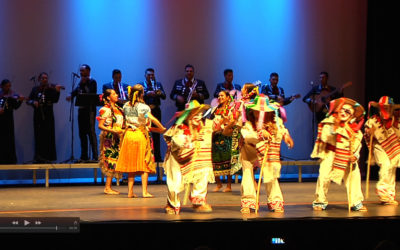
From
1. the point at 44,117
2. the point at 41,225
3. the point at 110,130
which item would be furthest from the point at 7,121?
the point at 41,225

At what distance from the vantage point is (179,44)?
12.4 meters

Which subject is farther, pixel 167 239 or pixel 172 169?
pixel 172 169

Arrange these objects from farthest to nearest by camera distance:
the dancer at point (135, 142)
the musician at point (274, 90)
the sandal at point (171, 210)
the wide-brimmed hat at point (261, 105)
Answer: the musician at point (274, 90), the dancer at point (135, 142), the wide-brimmed hat at point (261, 105), the sandal at point (171, 210)

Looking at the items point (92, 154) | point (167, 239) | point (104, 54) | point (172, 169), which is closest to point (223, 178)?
point (92, 154)

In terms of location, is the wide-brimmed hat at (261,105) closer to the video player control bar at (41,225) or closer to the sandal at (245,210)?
the sandal at (245,210)

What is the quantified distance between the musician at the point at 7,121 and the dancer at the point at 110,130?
233 cm

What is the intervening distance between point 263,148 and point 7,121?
17.7 feet

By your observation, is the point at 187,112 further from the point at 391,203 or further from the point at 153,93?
the point at 153,93

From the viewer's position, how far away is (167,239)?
6406 mm

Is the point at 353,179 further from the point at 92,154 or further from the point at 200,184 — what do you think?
the point at 92,154

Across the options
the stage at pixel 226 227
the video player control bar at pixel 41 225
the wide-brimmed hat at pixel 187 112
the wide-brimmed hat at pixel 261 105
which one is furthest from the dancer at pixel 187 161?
the video player control bar at pixel 41 225

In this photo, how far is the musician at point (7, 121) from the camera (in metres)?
10.8

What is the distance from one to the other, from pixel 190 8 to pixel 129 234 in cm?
679

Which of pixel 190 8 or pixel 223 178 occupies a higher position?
pixel 190 8
